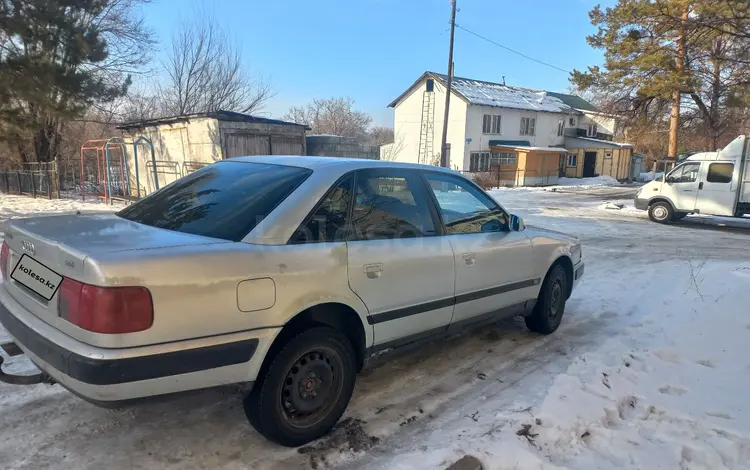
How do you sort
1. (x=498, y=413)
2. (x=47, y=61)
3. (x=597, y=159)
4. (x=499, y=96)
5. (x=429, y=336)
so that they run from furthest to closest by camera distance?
(x=597, y=159) < (x=499, y=96) < (x=47, y=61) < (x=429, y=336) < (x=498, y=413)

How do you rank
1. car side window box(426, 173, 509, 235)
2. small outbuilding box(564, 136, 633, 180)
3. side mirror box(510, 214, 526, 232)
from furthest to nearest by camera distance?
small outbuilding box(564, 136, 633, 180)
side mirror box(510, 214, 526, 232)
car side window box(426, 173, 509, 235)

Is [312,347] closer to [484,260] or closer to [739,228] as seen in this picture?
[484,260]

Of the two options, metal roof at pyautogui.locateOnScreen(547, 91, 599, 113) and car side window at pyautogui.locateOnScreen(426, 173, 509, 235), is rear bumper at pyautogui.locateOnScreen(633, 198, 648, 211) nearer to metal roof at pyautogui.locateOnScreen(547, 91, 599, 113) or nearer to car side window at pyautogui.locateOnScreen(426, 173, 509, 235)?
car side window at pyautogui.locateOnScreen(426, 173, 509, 235)

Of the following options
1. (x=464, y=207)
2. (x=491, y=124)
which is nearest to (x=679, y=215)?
(x=464, y=207)

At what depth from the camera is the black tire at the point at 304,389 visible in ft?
8.91

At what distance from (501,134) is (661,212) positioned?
77.9 feet

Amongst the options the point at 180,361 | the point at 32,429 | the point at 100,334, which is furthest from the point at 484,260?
the point at 32,429

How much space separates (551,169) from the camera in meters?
39.0

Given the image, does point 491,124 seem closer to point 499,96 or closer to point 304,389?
point 499,96

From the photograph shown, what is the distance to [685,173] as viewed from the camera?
49.5 feet

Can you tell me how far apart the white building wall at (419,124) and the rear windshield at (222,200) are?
3343 centimetres

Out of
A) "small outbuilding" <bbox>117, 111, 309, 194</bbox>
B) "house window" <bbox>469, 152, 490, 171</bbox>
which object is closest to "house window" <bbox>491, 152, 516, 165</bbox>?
"house window" <bbox>469, 152, 490, 171</bbox>

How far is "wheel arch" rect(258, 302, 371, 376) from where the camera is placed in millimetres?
2742

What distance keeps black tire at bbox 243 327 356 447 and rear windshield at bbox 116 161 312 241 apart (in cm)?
75
